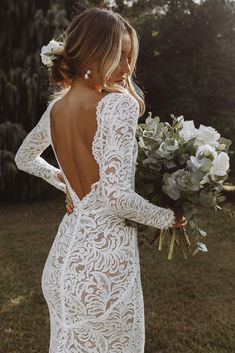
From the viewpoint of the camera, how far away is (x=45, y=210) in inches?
410

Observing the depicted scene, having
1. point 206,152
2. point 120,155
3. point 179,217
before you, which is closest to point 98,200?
point 120,155

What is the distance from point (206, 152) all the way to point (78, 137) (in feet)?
1.79

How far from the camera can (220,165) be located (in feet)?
7.63

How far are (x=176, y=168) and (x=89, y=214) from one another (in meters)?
0.44

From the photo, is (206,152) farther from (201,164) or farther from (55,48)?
(55,48)

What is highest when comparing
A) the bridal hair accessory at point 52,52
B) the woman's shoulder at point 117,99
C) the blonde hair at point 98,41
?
the blonde hair at point 98,41

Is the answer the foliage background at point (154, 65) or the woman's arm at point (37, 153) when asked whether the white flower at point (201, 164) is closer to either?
the woman's arm at point (37, 153)

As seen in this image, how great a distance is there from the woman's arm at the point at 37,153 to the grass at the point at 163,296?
6.97 feet

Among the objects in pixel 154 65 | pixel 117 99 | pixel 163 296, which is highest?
Result: pixel 117 99

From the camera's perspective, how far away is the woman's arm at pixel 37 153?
104 inches

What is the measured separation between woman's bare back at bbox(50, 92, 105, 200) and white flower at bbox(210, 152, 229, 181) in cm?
49

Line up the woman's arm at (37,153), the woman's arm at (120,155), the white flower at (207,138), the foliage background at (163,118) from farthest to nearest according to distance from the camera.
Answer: the foliage background at (163,118), the woman's arm at (37,153), the white flower at (207,138), the woman's arm at (120,155)

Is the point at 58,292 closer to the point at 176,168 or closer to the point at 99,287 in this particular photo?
the point at 99,287

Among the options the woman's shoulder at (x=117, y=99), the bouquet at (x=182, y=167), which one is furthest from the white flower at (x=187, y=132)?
the woman's shoulder at (x=117, y=99)
